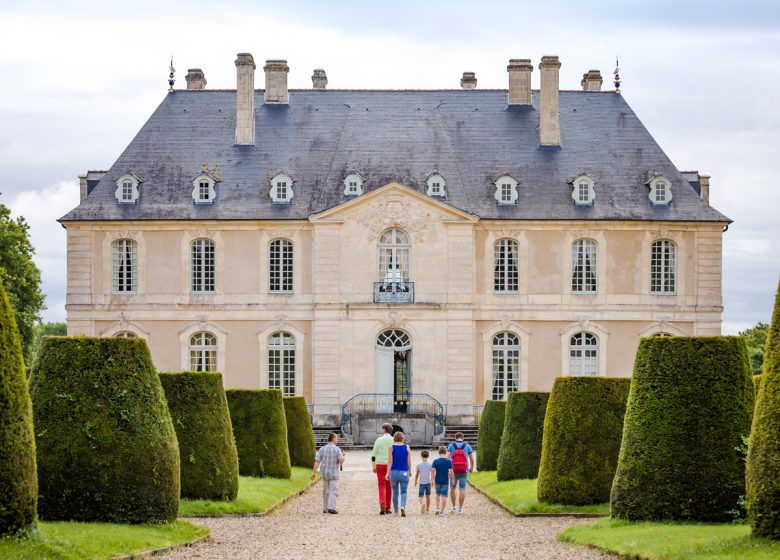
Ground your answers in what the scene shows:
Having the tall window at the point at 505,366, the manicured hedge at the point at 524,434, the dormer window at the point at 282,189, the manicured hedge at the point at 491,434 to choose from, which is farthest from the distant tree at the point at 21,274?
the manicured hedge at the point at 524,434

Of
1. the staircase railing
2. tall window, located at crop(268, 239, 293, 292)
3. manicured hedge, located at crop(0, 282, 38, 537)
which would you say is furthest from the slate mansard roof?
manicured hedge, located at crop(0, 282, 38, 537)

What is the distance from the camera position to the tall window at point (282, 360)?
146 feet

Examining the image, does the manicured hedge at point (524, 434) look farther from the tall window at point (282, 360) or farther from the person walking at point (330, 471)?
the tall window at point (282, 360)

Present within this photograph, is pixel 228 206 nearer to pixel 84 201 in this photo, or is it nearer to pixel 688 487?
pixel 84 201

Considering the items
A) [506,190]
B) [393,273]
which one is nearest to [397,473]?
[393,273]

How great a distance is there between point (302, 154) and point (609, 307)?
36.9 feet

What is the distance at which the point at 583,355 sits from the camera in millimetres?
44406

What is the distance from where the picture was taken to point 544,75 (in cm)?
4634

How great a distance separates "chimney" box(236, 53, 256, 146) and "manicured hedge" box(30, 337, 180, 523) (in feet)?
97.1

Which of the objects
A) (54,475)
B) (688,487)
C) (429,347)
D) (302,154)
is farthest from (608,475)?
(302,154)

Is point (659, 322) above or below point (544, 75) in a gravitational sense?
below

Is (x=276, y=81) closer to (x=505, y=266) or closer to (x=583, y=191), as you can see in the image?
(x=505, y=266)

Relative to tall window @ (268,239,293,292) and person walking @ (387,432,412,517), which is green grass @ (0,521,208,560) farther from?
tall window @ (268,239,293,292)

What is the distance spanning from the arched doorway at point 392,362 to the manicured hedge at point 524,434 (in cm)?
1789
